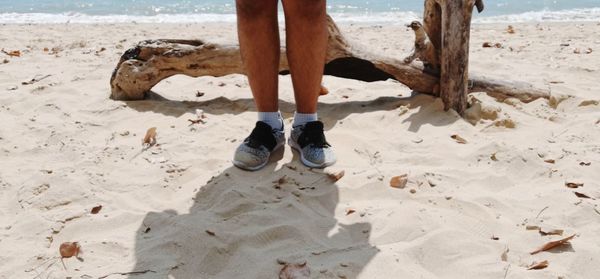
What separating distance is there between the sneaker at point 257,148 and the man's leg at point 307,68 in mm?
134

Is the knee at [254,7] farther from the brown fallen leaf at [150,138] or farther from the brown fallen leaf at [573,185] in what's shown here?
the brown fallen leaf at [573,185]

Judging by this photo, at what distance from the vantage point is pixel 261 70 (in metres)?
2.75

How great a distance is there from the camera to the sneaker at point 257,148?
2.76 meters

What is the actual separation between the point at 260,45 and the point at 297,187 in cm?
70

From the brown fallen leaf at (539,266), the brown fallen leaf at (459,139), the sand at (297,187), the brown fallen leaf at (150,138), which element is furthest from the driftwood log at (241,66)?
the brown fallen leaf at (539,266)

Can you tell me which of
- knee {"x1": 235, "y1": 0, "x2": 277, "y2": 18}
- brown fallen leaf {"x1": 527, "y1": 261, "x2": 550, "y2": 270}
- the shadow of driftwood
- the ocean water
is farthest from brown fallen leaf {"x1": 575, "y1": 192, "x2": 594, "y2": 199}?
the ocean water

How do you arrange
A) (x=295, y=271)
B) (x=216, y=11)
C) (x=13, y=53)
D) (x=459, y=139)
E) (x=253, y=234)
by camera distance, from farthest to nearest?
(x=216, y=11) < (x=13, y=53) < (x=459, y=139) < (x=253, y=234) < (x=295, y=271)

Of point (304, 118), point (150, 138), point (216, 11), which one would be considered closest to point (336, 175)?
point (304, 118)

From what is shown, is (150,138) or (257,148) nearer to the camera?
(257,148)

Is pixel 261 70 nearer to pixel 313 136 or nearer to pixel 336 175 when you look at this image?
pixel 313 136

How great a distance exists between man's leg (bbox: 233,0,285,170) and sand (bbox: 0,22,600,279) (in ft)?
0.28

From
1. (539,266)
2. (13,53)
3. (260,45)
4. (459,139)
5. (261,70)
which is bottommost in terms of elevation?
(539,266)

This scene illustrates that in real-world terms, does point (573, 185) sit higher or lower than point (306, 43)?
lower

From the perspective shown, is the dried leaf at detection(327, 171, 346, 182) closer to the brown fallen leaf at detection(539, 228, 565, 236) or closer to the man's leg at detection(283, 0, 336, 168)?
the man's leg at detection(283, 0, 336, 168)
